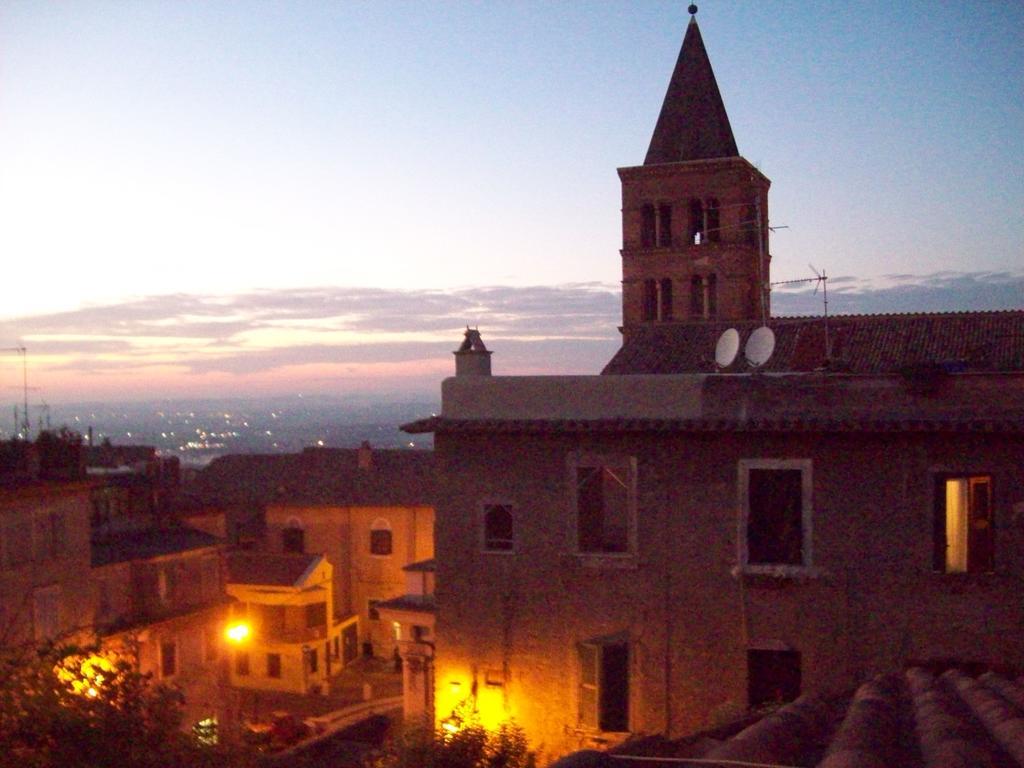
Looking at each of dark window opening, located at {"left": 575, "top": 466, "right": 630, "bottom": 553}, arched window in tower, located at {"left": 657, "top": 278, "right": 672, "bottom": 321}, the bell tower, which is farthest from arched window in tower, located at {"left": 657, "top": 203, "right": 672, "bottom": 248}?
dark window opening, located at {"left": 575, "top": 466, "right": 630, "bottom": 553}

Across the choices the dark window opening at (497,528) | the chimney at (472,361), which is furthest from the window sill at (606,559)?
the chimney at (472,361)

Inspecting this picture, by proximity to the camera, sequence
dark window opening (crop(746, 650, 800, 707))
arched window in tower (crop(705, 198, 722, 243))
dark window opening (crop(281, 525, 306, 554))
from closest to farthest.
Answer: dark window opening (crop(746, 650, 800, 707)) → arched window in tower (crop(705, 198, 722, 243)) → dark window opening (crop(281, 525, 306, 554))

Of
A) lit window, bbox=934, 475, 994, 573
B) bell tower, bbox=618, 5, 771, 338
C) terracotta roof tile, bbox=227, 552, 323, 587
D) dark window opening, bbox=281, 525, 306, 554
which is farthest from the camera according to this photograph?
dark window opening, bbox=281, 525, 306, 554

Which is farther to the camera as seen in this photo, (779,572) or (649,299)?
(649,299)

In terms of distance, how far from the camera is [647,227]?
45.3 meters

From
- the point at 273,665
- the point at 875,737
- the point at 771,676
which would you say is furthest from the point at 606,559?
the point at 273,665

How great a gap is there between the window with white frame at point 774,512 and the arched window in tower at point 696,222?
3033 centimetres

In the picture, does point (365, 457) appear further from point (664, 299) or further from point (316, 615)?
point (664, 299)

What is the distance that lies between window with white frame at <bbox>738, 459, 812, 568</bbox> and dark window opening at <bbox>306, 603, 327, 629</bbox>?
26.8 meters

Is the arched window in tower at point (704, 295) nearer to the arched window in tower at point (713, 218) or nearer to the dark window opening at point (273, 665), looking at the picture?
the arched window in tower at point (713, 218)

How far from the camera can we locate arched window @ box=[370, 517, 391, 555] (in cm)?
4469

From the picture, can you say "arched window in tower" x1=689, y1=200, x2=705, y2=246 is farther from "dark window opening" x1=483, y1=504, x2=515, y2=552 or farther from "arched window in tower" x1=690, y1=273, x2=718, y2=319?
"dark window opening" x1=483, y1=504, x2=515, y2=552

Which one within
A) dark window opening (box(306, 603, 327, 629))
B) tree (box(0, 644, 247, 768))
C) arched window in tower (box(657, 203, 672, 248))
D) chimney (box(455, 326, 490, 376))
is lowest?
dark window opening (box(306, 603, 327, 629))

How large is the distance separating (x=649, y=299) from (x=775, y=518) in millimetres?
30699
